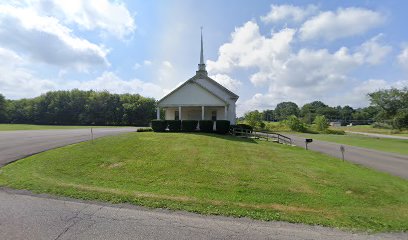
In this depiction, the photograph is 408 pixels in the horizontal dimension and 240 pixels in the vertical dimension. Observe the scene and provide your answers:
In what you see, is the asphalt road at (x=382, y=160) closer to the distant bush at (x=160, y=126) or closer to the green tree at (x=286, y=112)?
the distant bush at (x=160, y=126)

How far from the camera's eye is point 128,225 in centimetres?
511

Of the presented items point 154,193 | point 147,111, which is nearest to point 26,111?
point 147,111

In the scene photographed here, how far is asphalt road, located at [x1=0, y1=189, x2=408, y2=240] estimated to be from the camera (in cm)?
470

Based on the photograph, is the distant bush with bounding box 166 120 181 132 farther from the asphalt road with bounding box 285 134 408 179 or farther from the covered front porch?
the asphalt road with bounding box 285 134 408 179

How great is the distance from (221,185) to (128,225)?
4.08 metres

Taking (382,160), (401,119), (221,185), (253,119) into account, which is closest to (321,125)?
(253,119)

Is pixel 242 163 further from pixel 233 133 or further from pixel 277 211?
pixel 233 133

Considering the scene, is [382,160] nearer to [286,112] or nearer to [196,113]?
[196,113]

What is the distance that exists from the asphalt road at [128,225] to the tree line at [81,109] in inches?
2541

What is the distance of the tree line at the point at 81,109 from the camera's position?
230 ft

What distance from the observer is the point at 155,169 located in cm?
1029

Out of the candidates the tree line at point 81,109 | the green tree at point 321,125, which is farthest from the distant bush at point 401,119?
the tree line at point 81,109

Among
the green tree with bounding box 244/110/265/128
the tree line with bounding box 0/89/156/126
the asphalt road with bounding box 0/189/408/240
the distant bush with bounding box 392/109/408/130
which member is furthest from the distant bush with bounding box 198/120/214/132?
the tree line with bounding box 0/89/156/126

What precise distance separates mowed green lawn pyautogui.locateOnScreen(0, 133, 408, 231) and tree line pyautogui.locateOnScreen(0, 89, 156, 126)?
192 ft
